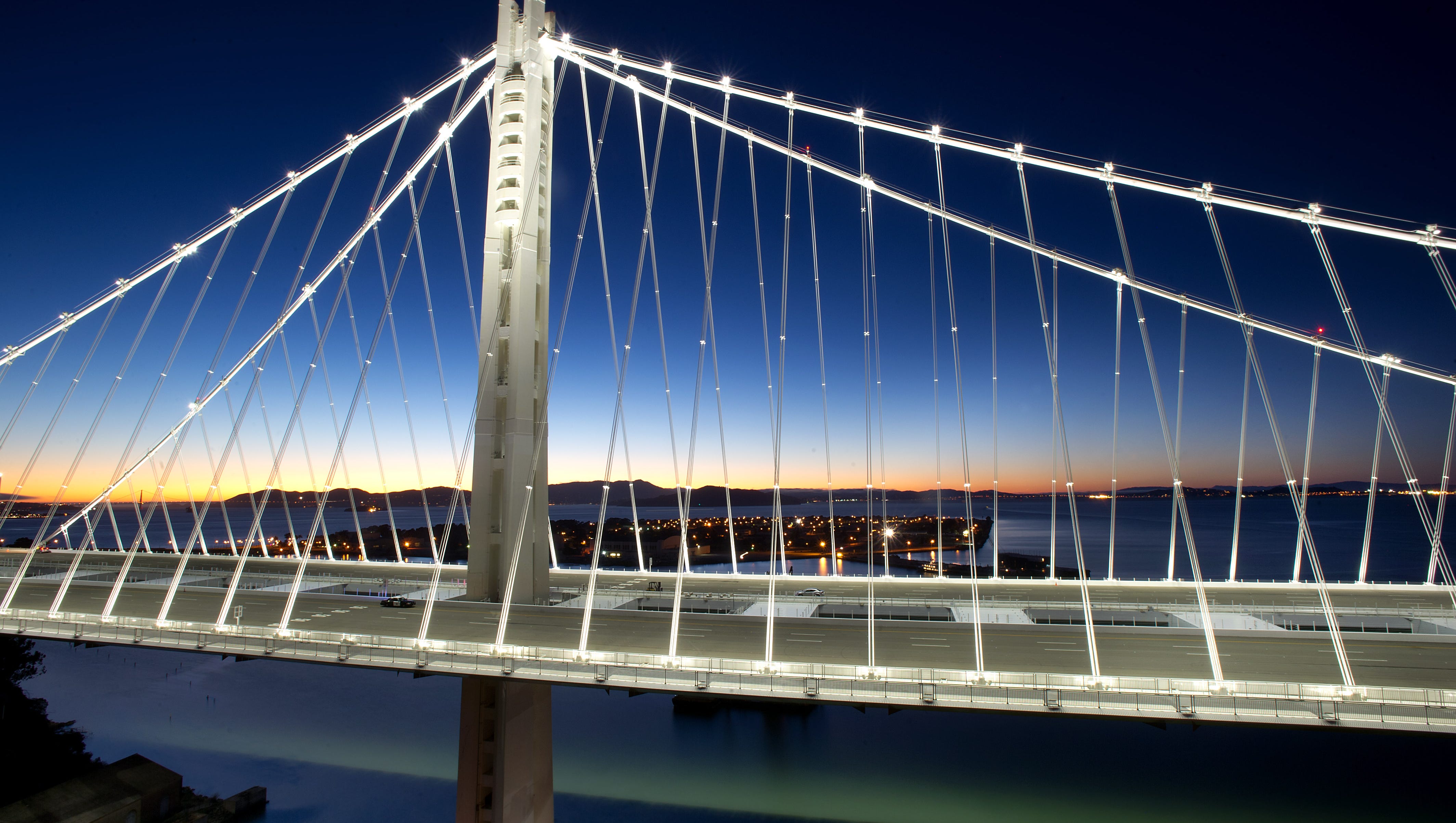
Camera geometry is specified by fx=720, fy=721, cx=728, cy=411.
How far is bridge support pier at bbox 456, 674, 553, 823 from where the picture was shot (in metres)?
16.6

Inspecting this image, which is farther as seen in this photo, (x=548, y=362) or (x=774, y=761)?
(x=774, y=761)

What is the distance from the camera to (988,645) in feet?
55.9

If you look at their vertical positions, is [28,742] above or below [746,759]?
above

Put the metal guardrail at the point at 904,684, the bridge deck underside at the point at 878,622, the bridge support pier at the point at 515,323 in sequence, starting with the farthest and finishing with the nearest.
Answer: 1. the bridge support pier at the point at 515,323
2. the bridge deck underside at the point at 878,622
3. the metal guardrail at the point at 904,684

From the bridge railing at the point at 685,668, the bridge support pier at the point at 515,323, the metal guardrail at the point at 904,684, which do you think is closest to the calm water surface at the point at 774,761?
the bridge support pier at the point at 515,323

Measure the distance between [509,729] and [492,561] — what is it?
5497 millimetres

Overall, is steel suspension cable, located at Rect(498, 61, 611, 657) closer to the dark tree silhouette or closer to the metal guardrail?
the metal guardrail

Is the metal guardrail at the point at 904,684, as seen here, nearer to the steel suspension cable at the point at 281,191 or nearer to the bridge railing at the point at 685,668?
the bridge railing at the point at 685,668

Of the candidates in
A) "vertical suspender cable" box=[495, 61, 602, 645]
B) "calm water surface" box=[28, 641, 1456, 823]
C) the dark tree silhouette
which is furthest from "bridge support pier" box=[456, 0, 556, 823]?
the dark tree silhouette

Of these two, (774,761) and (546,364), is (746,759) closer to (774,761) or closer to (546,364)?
(774,761)

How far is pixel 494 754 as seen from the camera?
16.7 m

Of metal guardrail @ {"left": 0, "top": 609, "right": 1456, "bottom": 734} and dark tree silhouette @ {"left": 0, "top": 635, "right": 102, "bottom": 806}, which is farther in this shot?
dark tree silhouette @ {"left": 0, "top": 635, "right": 102, "bottom": 806}

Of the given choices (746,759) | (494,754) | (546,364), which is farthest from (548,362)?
(746,759)

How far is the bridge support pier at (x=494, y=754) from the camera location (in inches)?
654
